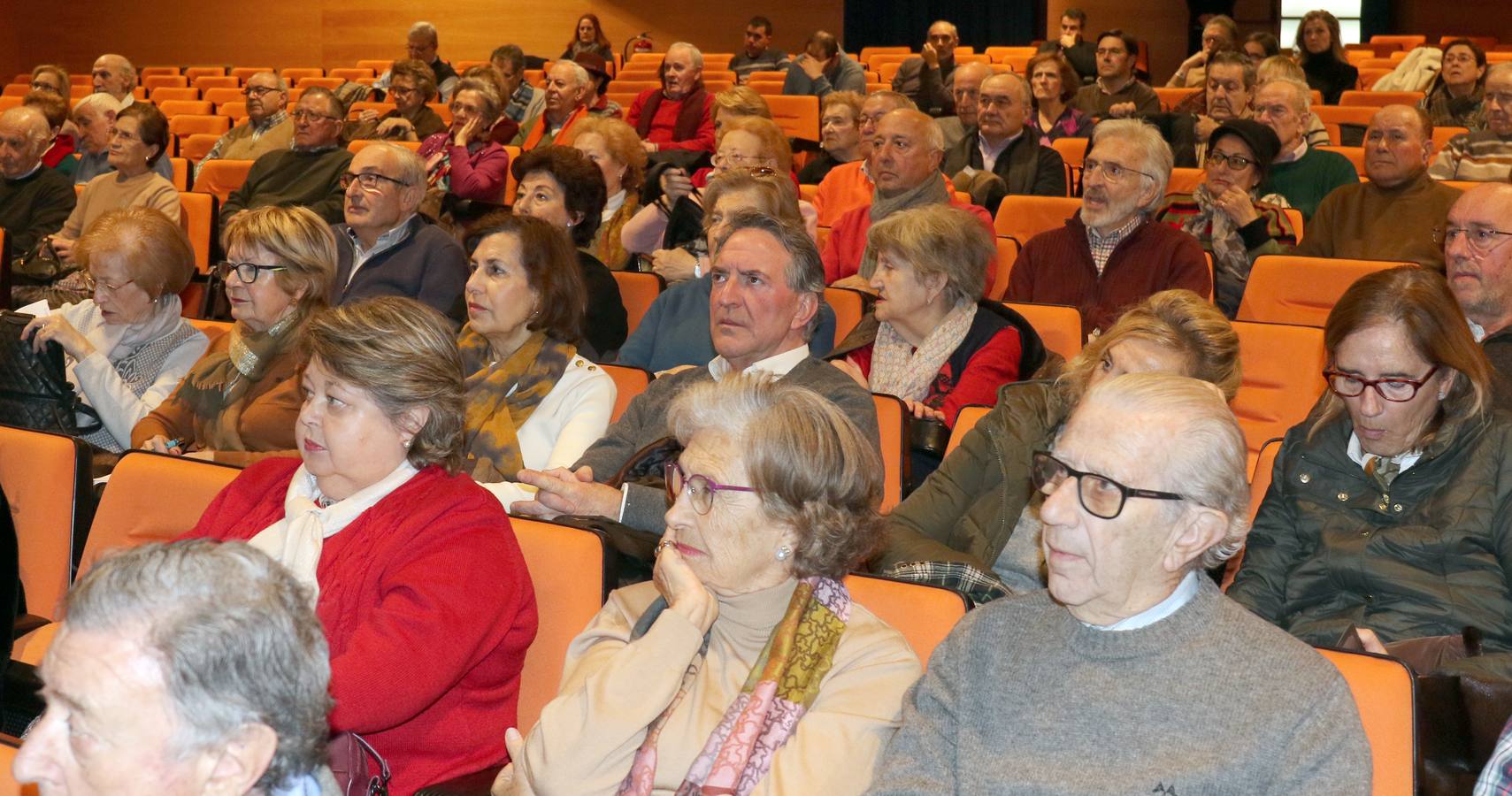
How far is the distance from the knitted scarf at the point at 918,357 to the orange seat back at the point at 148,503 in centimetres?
159

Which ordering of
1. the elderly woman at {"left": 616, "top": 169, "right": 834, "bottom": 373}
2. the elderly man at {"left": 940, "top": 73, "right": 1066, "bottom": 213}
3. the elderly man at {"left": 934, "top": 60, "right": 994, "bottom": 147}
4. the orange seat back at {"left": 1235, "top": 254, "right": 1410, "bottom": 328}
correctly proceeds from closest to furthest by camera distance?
the elderly woman at {"left": 616, "top": 169, "right": 834, "bottom": 373}
the orange seat back at {"left": 1235, "top": 254, "right": 1410, "bottom": 328}
the elderly man at {"left": 940, "top": 73, "right": 1066, "bottom": 213}
the elderly man at {"left": 934, "top": 60, "right": 994, "bottom": 147}

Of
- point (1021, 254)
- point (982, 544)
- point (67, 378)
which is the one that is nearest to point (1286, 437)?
point (982, 544)

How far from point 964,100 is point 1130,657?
596 centimetres

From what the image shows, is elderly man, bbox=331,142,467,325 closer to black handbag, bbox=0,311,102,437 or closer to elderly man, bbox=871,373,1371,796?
black handbag, bbox=0,311,102,437

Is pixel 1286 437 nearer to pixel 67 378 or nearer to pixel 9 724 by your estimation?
pixel 9 724

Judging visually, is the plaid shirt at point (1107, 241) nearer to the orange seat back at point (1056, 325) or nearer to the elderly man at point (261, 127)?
the orange seat back at point (1056, 325)

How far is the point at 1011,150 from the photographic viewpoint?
20.8ft

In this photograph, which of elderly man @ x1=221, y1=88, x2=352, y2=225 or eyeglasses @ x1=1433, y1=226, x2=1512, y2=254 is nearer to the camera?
eyeglasses @ x1=1433, y1=226, x2=1512, y2=254

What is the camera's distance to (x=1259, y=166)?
4727mm

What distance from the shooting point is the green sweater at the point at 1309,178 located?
5.32 meters

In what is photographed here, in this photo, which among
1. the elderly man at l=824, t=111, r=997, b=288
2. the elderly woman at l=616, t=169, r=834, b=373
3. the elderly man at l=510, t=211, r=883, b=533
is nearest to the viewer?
the elderly man at l=510, t=211, r=883, b=533

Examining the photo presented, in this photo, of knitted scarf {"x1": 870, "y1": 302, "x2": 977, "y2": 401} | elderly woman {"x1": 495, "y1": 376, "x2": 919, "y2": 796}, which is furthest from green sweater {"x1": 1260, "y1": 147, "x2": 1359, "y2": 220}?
elderly woman {"x1": 495, "y1": 376, "x2": 919, "y2": 796}

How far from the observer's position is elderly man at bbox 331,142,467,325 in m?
4.32

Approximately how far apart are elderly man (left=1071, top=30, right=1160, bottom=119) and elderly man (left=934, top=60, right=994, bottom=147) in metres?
1.38
